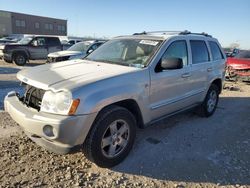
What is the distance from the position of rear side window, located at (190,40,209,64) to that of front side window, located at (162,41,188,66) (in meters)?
0.29

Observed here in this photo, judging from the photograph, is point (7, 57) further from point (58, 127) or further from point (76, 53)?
point (58, 127)

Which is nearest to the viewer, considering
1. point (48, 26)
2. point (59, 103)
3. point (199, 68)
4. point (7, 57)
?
point (59, 103)

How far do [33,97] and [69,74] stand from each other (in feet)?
1.87

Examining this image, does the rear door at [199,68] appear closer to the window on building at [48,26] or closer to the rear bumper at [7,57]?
the rear bumper at [7,57]

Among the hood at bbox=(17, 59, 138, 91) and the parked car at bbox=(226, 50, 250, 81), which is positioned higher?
the hood at bbox=(17, 59, 138, 91)

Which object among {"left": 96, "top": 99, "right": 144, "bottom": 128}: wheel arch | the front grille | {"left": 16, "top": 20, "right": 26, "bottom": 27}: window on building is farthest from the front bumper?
{"left": 16, "top": 20, "right": 26, "bottom": 27}: window on building

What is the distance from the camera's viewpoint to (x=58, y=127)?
2.97 metres

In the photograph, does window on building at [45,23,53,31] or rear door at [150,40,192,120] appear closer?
rear door at [150,40,192,120]

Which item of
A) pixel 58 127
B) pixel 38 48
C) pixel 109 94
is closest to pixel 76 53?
pixel 38 48

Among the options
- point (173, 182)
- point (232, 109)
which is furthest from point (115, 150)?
point (232, 109)

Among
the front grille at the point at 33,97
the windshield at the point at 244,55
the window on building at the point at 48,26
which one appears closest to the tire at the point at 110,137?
the front grille at the point at 33,97

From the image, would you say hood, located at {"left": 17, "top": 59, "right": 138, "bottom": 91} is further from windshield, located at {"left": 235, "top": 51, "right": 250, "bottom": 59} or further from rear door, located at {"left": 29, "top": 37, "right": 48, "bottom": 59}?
rear door, located at {"left": 29, "top": 37, "right": 48, "bottom": 59}

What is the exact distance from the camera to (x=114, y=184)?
330cm

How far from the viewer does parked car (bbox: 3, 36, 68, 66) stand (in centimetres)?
1555
